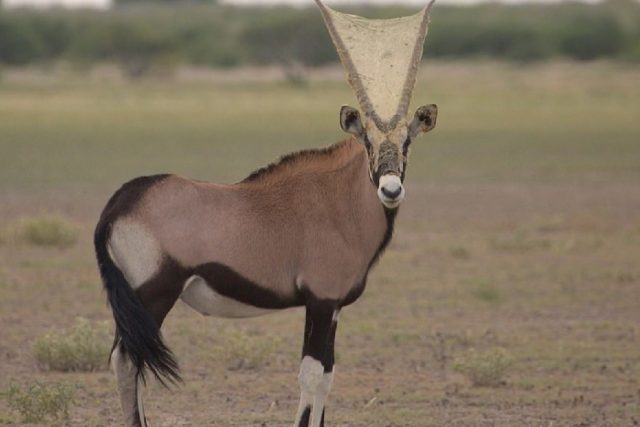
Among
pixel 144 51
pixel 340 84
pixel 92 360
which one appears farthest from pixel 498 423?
pixel 144 51

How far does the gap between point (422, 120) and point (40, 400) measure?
326cm

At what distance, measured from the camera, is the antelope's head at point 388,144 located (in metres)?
7.76

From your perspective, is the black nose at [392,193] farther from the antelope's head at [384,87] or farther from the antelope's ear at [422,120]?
the antelope's ear at [422,120]

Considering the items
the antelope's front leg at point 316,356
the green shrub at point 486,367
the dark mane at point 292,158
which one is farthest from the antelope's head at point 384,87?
the green shrub at point 486,367

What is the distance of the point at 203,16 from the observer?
12669 centimetres

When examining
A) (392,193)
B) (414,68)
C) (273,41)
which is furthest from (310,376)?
(273,41)

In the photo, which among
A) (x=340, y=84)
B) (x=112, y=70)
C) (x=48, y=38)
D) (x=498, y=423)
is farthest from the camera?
(x=48, y=38)

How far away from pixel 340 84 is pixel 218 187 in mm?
66377

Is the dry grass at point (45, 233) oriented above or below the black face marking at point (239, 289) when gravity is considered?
below

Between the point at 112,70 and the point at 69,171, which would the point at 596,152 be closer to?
the point at 69,171

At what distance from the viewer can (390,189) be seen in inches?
303

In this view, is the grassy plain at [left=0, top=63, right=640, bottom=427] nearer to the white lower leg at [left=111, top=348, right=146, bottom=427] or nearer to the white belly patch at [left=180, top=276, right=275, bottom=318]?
the white lower leg at [left=111, top=348, right=146, bottom=427]

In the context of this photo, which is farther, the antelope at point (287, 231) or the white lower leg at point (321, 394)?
the white lower leg at point (321, 394)

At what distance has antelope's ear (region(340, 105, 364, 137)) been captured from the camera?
26.1 feet
